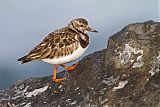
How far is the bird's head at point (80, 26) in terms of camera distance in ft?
49.9

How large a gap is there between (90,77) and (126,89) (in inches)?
64.7

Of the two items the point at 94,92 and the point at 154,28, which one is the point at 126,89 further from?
the point at 154,28

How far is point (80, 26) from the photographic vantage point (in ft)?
49.9

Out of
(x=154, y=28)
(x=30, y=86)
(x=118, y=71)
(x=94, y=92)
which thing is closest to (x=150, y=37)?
(x=154, y=28)

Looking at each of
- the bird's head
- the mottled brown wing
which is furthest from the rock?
the bird's head

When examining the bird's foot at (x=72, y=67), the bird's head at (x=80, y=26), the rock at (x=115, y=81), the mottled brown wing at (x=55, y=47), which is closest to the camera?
the rock at (x=115, y=81)

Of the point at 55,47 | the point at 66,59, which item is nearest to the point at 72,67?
the point at 66,59

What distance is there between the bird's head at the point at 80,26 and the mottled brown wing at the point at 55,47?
1.96 ft

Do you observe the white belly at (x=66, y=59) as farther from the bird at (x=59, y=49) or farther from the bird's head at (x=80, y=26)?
the bird's head at (x=80, y=26)

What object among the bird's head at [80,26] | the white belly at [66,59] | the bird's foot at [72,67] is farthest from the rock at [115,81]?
the bird's head at [80,26]

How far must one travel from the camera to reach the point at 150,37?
12.8m

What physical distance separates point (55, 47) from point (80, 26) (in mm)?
1302

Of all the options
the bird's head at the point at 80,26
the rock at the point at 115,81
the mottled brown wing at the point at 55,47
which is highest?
the bird's head at the point at 80,26

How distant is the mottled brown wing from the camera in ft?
47.3
